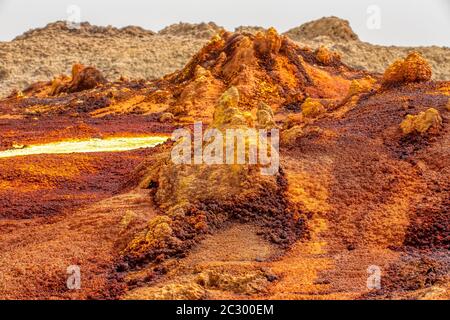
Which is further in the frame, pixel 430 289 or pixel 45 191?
pixel 45 191

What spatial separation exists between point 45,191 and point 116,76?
105 feet

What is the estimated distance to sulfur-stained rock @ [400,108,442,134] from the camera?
10070mm

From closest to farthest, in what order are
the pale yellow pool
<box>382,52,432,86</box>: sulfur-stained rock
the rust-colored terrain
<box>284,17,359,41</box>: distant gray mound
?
the rust-colored terrain < <box>382,52,432,86</box>: sulfur-stained rock < the pale yellow pool < <box>284,17,359,41</box>: distant gray mound

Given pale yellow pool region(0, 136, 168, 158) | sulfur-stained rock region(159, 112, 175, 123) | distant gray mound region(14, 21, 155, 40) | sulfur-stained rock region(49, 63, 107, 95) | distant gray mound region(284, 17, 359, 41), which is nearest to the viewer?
pale yellow pool region(0, 136, 168, 158)

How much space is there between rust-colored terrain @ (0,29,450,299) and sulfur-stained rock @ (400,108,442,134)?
22 millimetres

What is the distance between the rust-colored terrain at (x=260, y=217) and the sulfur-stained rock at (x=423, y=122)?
2 cm

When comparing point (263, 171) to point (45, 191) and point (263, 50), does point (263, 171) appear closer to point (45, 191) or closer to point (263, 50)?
point (45, 191)

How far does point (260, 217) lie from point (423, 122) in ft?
11.4

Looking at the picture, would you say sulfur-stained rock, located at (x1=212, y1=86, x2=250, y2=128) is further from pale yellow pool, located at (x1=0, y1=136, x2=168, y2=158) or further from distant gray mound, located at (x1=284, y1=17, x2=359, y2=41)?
distant gray mound, located at (x1=284, y1=17, x2=359, y2=41)

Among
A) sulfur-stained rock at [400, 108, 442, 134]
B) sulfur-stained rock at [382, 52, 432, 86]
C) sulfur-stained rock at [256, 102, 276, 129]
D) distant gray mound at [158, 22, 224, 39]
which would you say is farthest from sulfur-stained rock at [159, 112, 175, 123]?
distant gray mound at [158, 22, 224, 39]

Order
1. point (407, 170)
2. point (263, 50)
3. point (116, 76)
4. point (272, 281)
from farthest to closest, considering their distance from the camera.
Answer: point (116, 76) → point (263, 50) → point (407, 170) → point (272, 281)

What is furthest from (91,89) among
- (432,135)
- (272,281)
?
(272,281)

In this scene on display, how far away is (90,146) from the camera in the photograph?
54.0 feet

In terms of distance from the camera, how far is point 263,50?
75.8 ft
